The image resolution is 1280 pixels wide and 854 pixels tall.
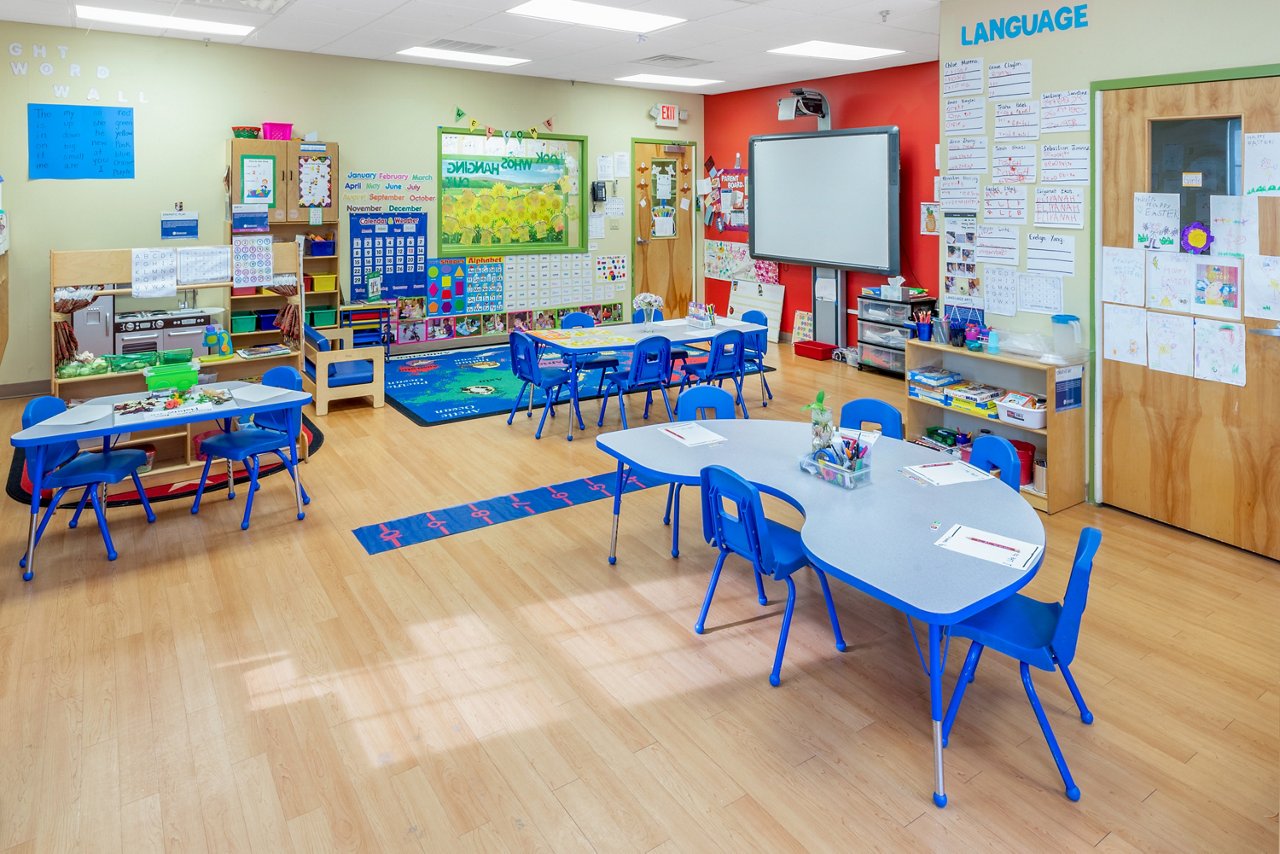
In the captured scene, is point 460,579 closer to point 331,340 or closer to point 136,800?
point 136,800

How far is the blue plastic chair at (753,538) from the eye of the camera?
314cm

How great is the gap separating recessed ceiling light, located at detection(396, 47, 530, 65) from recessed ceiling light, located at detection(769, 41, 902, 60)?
2586 mm

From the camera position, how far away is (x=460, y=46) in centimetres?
775

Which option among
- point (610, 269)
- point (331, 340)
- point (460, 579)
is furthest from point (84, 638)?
point (610, 269)

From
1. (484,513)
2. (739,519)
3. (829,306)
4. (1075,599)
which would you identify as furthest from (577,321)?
(1075,599)

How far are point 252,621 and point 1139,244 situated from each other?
15.5 feet

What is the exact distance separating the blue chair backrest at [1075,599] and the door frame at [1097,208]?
2635 millimetres

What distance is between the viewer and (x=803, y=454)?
3.81 metres

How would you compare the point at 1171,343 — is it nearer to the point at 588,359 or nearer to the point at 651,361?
the point at 651,361

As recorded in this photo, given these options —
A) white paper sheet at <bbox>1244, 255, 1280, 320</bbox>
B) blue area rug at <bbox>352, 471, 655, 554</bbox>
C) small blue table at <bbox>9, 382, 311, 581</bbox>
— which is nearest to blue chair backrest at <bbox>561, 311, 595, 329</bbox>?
blue area rug at <bbox>352, 471, 655, 554</bbox>

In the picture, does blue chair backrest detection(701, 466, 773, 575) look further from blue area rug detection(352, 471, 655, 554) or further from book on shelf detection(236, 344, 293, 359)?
book on shelf detection(236, 344, 293, 359)

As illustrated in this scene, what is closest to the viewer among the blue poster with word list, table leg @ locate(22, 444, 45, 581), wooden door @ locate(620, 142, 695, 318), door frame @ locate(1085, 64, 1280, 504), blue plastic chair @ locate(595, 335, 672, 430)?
table leg @ locate(22, 444, 45, 581)

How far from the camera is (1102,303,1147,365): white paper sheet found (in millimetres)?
4652

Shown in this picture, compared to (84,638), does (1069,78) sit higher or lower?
higher
